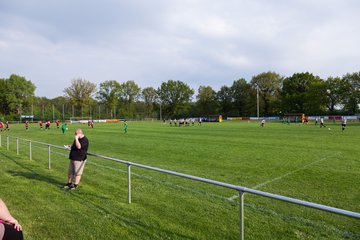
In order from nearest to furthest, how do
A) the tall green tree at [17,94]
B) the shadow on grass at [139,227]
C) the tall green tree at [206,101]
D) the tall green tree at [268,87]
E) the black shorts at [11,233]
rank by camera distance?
1. the black shorts at [11,233]
2. the shadow on grass at [139,227]
3. the tall green tree at [268,87]
4. the tall green tree at [17,94]
5. the tall green tree at [206,101]

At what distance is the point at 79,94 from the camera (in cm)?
10306

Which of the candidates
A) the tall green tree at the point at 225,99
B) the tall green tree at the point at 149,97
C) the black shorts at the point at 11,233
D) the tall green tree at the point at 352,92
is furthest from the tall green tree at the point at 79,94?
the black shorts at the point at 11,233

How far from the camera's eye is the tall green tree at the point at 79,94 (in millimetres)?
102062

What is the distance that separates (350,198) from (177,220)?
174 inches

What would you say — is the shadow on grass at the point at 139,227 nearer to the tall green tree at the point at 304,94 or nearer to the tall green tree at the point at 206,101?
the tall green tree at the point at 304,94

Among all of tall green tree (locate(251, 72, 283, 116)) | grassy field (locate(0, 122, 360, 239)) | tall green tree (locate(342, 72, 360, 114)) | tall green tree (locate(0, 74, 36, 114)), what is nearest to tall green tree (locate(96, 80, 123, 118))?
tall green tree (locate(0, 74, 36, 114))

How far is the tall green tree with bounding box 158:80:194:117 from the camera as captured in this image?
118875 mm

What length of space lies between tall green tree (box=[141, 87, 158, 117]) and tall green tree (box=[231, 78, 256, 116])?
1419 inches

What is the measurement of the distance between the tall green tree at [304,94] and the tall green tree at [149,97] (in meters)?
55.3

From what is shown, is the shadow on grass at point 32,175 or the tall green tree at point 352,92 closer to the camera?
the shadow on grass at point 32,175

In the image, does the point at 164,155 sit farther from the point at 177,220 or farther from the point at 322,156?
the point at 177,220

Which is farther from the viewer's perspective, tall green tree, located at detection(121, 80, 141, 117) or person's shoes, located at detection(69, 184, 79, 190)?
tall green tree, located at detection(121, 80, 141, 117)

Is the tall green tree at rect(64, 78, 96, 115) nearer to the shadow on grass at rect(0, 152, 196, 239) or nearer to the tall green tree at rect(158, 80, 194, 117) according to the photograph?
the tall green tree at rect(158, 80, 194, 117)

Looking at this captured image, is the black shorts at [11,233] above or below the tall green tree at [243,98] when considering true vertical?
below
